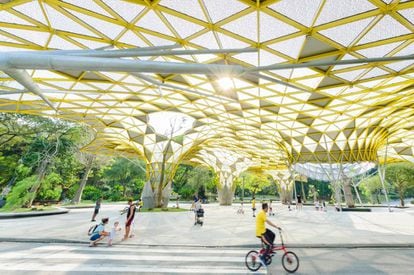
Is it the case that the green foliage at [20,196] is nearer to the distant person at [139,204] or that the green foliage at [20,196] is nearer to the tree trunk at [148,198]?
the distant person at [139,204]

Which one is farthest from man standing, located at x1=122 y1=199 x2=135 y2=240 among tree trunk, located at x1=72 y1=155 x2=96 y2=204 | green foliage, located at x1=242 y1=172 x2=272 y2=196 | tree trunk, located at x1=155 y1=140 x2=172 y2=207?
green foliage, located at x1=242 y1=172 x2=272 y2=196

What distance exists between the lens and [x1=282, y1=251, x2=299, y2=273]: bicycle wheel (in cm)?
696

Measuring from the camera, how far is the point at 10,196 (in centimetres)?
2569

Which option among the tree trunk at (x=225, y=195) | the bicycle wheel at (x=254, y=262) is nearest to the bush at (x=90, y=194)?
the tree trunk at (x=225, y=195)

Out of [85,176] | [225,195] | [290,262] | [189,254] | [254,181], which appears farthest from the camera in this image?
[254,181]

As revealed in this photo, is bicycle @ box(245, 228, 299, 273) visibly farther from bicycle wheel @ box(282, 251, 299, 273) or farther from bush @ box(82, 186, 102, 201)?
bush @ box(82, 186, 102, 201)

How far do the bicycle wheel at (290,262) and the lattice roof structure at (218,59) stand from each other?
5.69 metres

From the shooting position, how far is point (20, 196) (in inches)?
1045

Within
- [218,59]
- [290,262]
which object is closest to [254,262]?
[290,262]

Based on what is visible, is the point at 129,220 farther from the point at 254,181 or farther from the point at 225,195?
the point at 254,181

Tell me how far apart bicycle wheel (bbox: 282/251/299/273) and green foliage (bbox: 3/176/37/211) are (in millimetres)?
30766

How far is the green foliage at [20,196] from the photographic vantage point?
25.4 meters

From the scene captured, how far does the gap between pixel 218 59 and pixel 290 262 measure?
11.1 metres

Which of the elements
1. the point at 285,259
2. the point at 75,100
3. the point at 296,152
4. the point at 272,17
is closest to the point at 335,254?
the point at 285,259
